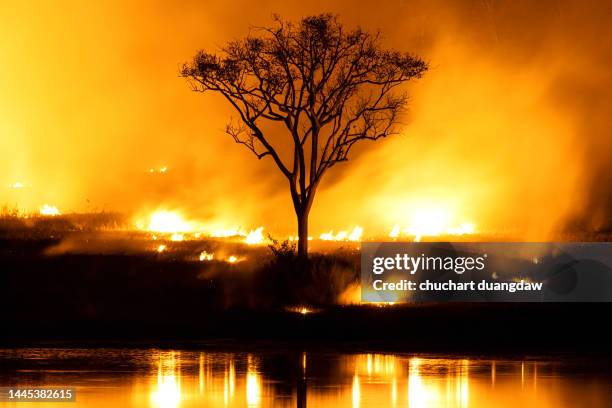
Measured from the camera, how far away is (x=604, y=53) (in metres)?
109

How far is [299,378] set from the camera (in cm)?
2727

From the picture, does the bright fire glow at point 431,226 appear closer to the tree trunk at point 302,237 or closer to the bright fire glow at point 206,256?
the bright fire glow at point 206,256

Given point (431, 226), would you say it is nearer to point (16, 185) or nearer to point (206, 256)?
point (206, 256)

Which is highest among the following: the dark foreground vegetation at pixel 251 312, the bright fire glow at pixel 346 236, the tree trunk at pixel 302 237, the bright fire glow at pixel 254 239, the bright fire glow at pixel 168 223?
the bright fire glow at pixel 168 223

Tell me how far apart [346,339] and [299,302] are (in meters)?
6.71

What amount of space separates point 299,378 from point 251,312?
45.4 feet

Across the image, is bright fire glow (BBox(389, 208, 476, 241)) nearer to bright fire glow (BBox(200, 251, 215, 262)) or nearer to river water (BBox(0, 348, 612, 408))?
bright fire glow (BBox(200, 251, 215, 262))

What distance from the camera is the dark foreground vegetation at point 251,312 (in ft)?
119

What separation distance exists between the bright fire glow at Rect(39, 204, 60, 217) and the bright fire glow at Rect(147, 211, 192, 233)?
567 centimetres

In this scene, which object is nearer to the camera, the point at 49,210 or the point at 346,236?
the point at 346,236

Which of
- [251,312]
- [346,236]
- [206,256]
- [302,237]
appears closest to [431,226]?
[346,236]

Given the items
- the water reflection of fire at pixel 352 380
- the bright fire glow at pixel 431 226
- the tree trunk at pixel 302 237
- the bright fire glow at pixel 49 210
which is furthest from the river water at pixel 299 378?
the bright fire glow at pixel 49 210

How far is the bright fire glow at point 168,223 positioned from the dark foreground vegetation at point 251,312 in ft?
70.2

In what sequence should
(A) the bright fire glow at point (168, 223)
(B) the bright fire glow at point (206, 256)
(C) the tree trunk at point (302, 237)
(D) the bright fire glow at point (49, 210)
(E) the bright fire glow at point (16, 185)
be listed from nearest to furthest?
(C) the tree trunk at point (302, 237), (B) the bright fire glow at point (206, 256), (A) the bright fire glow at point (168, 223), (D) the bright fire glow at point (49, 210), (E) the bright fire glow at point (16, 185)
